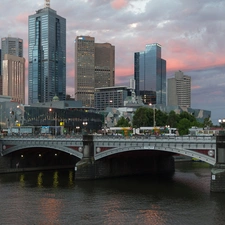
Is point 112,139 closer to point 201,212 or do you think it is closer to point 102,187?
point 102,187

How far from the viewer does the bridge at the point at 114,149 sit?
74.1 metres

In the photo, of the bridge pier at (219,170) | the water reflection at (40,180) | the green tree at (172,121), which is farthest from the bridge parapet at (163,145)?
the green tree at (172,121)

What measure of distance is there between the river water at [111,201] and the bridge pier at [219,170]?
146 cm

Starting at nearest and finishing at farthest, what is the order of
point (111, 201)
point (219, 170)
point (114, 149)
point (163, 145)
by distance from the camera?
point (111, 201), point (219, 170), point (163, 145), point (114, 149)

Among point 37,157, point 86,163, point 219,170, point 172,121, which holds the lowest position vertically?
point 37,157

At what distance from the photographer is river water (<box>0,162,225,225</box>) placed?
55.1 meters

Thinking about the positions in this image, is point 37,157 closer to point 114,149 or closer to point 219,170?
point 114,149

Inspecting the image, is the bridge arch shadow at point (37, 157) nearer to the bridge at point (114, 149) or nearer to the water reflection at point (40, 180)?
the bridge at point (114, 149)

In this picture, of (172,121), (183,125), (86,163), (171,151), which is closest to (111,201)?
(171,151)

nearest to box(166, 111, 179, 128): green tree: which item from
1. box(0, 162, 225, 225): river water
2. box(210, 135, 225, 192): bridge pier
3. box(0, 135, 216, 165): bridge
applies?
box(0, 162, 225, 225): river water

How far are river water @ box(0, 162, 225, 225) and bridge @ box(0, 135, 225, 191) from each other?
371 cm

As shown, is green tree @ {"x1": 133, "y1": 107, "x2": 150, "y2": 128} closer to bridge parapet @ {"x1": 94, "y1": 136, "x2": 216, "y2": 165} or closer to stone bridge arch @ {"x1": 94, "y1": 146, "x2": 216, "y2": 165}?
bridge parapet @ {"x1": 94, "y1": 136, "x2": 216, "y2": 165}

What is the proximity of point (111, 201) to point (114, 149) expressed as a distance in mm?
20236

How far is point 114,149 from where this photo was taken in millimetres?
84938
